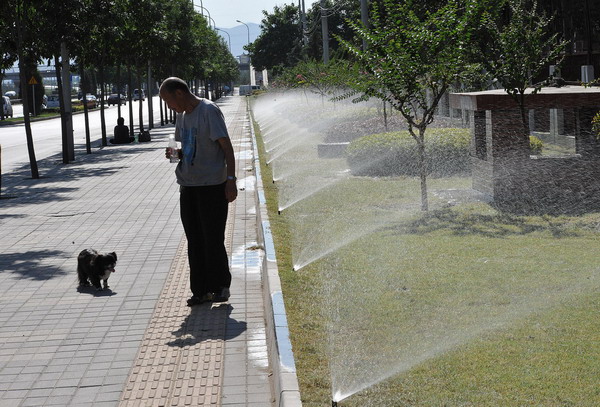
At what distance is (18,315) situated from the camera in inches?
299

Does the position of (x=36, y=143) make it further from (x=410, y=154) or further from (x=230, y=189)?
(x=230, y=189)

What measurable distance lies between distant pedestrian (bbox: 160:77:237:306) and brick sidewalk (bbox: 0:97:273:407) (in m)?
0.24

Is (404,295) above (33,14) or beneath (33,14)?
beneath

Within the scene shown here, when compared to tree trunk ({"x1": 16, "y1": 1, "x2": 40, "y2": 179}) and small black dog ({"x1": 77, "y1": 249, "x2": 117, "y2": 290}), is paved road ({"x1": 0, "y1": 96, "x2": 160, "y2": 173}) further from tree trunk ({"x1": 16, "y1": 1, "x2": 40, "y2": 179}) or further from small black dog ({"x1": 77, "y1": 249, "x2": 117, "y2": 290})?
small black dog ({"x1": 77, "y1": 249, "x2": 117, "y2": 290})

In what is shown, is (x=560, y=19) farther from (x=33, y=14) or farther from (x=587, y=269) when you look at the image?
(x=587, y=269)

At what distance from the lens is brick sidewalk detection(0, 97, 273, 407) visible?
5.62 meters

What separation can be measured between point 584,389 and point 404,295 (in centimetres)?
257

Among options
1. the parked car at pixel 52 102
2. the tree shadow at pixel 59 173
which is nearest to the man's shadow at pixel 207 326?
the tree shadow at pixel 59 173

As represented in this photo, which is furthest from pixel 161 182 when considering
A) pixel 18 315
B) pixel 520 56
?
pixel 18 315

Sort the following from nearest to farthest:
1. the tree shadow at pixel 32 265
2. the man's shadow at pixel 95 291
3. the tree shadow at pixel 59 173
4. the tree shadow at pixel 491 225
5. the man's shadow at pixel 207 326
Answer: the man's shadow at pixel 207 326 → the man's shadow at pixel 95 291 → the tree shadow at pixel 32 265 → the tree shadow at pixel 491 225 → the tree shadow at pixel 59 173

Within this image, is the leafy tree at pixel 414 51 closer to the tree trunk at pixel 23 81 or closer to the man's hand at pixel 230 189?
the man's hand at pixel 230 189

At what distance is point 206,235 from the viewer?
7594mm

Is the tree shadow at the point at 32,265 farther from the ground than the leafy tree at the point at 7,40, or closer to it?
closer to it

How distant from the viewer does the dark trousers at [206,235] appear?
24.8 feet
